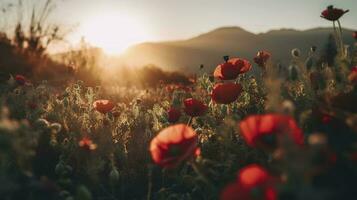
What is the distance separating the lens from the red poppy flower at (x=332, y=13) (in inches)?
153

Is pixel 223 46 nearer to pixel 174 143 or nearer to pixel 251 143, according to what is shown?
pixel 174 143

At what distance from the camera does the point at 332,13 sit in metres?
3.91

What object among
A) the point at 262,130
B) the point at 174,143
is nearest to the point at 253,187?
the point at 262,130

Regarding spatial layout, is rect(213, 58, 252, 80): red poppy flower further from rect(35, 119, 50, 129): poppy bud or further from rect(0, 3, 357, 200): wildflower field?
rect(35, 119, 50, 129): poppy bud

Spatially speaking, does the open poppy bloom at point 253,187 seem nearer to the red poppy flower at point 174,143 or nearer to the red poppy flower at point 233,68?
the red poppy flower at point 174,143

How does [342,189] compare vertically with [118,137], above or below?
above

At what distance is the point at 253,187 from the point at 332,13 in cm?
291

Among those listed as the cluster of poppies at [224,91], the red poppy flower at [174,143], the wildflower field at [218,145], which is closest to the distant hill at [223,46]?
the wildflower field at [218,145]

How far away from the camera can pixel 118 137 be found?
4.30 m

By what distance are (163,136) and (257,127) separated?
63 centimetres

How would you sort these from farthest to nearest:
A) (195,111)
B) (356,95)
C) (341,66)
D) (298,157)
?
(195,111), (341,66), (356,95), (298,157)

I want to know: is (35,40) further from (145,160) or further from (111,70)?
(145,160)

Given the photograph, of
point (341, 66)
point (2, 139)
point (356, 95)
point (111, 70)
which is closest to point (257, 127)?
point (2, 139)

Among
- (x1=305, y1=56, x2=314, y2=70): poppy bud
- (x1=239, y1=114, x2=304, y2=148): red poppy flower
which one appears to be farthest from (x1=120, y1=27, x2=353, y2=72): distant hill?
(x1=239, y1=114, x2=304, y2=148): red poppy flower
